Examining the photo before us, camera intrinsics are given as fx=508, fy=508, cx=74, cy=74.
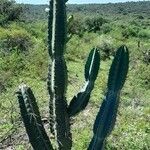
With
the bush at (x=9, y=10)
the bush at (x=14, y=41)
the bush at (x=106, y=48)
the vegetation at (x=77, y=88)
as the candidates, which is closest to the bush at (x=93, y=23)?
the bush at (x=9, y=10)

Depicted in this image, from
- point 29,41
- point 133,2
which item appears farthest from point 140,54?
point 133,2

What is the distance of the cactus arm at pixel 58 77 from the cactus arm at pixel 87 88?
15 cm

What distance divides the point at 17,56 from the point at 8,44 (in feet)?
10.8

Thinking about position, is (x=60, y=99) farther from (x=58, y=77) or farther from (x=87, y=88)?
(x=87, y=88)

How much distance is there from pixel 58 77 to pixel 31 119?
0.69 metres

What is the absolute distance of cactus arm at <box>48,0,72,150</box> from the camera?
22.6 feet

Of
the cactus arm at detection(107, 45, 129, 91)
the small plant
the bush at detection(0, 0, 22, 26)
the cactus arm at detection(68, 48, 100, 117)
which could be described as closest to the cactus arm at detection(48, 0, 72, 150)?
the small plant

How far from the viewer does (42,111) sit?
41.0 feet

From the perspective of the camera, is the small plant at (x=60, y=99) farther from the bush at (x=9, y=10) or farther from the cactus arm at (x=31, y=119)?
the bush at (x=9, y=10)

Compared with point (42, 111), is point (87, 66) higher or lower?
higher

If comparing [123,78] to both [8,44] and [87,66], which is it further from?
[8,44]

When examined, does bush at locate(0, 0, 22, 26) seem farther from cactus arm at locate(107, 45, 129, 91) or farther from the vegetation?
cactus arm at locate(107, 45, 129, 91)

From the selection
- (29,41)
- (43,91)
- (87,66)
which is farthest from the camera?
(29,41)

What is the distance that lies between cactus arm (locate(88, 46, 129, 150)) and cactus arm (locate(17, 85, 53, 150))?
721 mm
